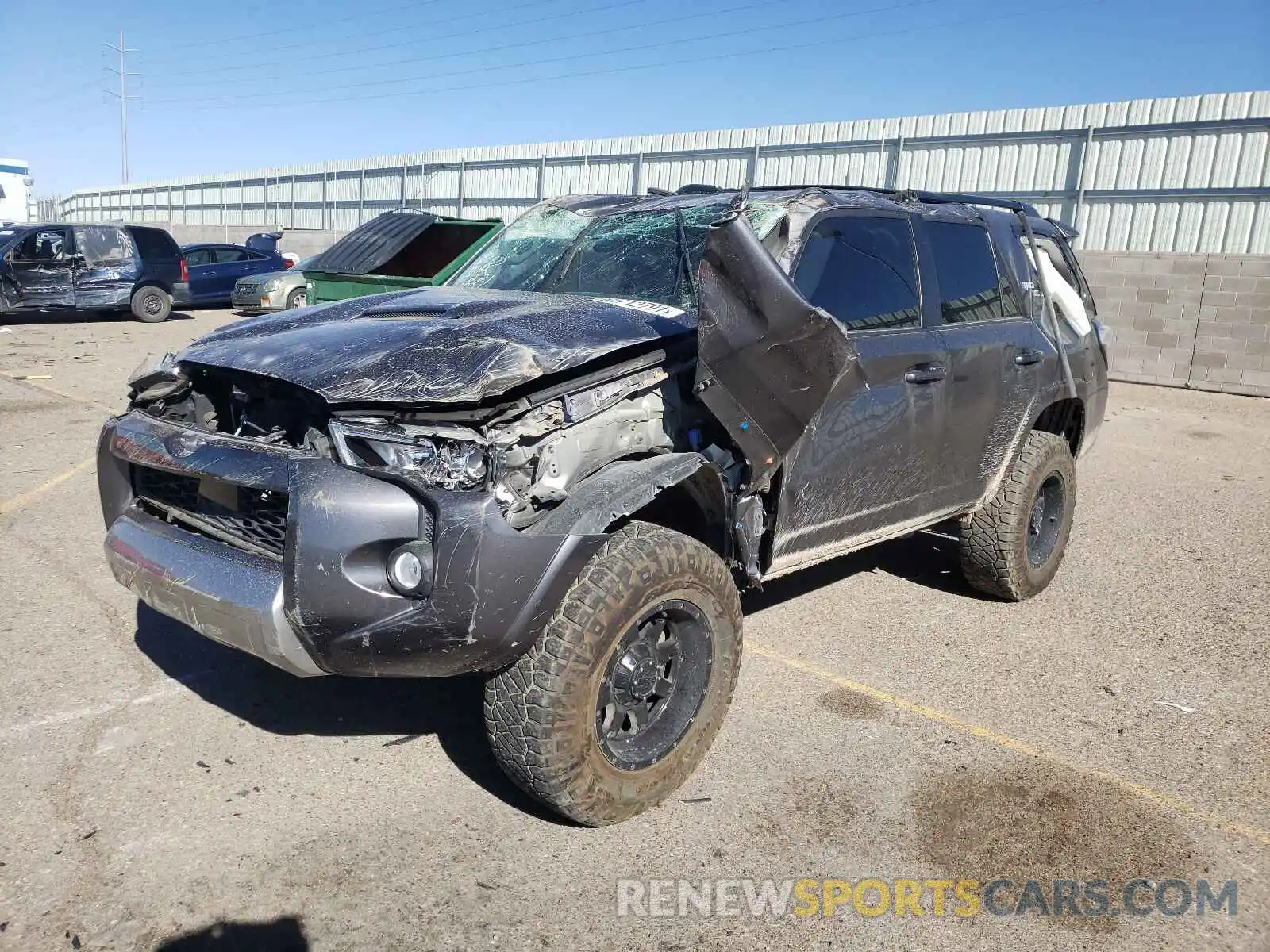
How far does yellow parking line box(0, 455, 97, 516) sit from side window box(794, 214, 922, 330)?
416 cm

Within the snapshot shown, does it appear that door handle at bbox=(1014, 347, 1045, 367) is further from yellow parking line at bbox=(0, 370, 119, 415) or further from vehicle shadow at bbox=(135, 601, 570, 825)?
yellow parking line at bbox=(0, 370, 119, 415)

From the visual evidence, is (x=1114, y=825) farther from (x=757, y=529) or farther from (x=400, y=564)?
(x=400, y=564)

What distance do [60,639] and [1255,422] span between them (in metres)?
11.5

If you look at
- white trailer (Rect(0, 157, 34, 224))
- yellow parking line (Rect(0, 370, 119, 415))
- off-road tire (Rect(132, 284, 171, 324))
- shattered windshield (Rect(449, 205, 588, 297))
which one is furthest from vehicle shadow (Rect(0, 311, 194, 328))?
white trailer (Rect(0, 157, 34, 224))

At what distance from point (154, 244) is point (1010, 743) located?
1808cm

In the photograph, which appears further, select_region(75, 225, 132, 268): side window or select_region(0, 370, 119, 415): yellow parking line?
select_region(75, 225, 132, 268): side window

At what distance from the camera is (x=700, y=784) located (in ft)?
11.2

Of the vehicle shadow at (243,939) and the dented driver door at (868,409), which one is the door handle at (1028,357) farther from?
the vehicle shadow at (243,939)

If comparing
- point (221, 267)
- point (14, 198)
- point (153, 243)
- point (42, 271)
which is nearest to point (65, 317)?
point (42, 271)

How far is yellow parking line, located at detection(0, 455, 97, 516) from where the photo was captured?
20.0 feet

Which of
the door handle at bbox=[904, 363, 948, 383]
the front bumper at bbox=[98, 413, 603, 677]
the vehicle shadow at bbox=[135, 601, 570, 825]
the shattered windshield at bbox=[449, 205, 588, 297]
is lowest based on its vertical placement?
the vehicle shadow at bbox=[135, 601, 570, 825]

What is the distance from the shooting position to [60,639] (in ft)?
14.0

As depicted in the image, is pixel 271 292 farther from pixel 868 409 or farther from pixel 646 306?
pixel 868 409

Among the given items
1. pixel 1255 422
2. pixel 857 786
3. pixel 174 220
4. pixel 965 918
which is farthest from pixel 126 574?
pixel 174 220
